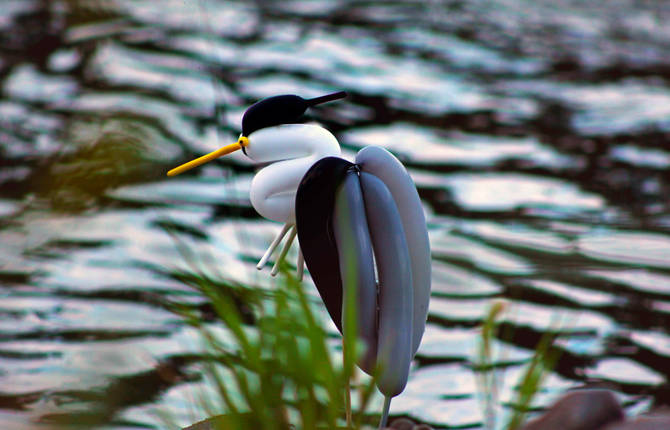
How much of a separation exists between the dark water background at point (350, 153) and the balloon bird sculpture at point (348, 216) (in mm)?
131

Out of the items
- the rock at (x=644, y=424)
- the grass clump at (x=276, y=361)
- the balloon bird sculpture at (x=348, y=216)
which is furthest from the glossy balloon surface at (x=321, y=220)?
the rock at (x=644, y=424)

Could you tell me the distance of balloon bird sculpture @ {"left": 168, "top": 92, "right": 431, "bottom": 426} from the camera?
99 centimetres

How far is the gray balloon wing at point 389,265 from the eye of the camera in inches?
39.1

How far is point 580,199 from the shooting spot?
2898 mm

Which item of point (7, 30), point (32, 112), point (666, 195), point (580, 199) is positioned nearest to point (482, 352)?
point (580, 199)

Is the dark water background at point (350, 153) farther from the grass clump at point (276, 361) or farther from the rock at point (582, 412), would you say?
the rock at point (582, 412)

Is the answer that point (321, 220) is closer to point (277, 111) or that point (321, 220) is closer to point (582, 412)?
point (277, 111)

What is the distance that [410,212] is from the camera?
104 centimetres

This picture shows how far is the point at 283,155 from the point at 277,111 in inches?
2.3

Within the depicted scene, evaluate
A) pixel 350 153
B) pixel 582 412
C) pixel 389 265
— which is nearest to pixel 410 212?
pixel 389 265

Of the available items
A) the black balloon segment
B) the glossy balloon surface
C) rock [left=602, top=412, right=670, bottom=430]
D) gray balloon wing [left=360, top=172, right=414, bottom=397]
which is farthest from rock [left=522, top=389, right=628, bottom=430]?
the black balloon segment

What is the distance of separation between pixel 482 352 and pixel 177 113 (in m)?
2.96

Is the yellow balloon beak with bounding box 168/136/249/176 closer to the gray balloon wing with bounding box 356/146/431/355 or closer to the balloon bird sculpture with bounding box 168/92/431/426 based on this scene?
the balloon bird sculpture with bounding box 168/92/431/426

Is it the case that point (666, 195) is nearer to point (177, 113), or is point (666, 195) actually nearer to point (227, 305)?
point (177, 113)
